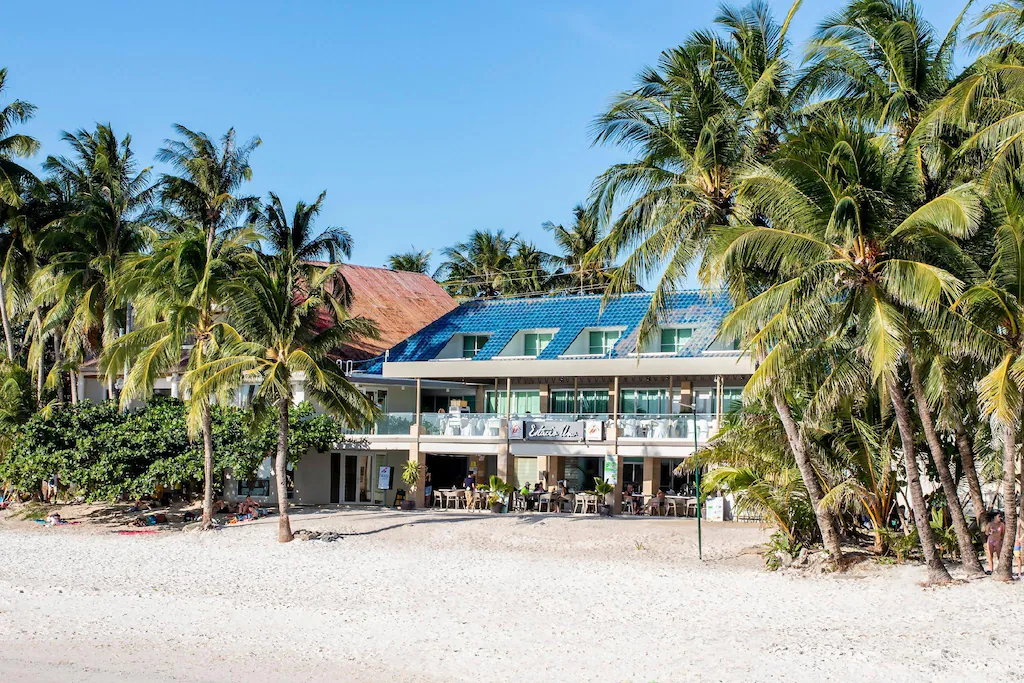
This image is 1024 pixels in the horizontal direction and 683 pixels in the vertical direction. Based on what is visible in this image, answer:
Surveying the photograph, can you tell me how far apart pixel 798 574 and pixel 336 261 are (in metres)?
22.8

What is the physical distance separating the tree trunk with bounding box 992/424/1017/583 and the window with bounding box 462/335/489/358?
2297cm

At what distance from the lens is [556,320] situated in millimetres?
38875

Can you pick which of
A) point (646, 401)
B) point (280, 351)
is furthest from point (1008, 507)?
point (646, 401)

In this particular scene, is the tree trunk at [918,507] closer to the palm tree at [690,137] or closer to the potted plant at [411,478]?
the palm tree at [690,137]

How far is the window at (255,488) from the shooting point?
36.1m

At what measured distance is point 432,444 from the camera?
34812 mm

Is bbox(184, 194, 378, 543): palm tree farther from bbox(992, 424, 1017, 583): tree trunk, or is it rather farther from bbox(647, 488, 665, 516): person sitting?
bbox(992, 424, 1017, 583): tree trunk

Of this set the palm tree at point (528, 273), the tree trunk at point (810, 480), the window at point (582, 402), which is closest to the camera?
the tree trunk at point (810, 480)

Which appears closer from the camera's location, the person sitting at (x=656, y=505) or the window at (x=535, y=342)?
the person sitting at (x=656, y=505)

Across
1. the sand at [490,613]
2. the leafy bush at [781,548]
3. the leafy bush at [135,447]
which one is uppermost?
the leafy bush at [135,447]

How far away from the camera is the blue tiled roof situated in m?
35.8

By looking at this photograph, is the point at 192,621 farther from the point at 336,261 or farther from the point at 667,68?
the point at 336,261

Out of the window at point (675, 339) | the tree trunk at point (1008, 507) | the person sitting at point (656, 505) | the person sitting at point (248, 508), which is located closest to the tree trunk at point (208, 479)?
the person sitting at point (248, 508)

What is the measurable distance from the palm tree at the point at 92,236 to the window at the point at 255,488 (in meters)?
5.80
